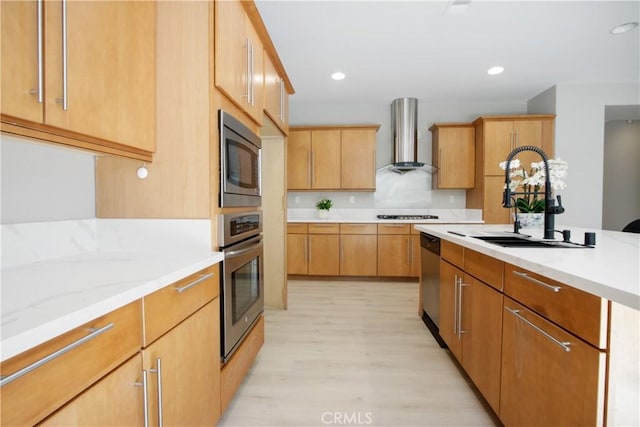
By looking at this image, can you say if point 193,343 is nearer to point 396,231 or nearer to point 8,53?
point 8,53

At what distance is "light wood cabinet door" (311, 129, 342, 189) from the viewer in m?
4.31

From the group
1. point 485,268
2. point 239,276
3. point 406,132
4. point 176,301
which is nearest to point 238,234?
point 239,276

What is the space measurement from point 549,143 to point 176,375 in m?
4.73

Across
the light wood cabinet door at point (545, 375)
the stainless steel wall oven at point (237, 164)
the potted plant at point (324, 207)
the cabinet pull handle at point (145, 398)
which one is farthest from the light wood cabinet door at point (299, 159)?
the cabinet pull handle at point (145, 398)

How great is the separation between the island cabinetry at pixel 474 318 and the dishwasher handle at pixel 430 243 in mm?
127

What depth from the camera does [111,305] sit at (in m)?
0.72

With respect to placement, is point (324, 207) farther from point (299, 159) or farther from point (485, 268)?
point (485, 268)

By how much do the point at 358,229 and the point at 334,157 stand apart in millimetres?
1076

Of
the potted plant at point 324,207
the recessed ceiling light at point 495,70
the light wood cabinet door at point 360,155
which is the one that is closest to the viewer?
the recessed ceiling light at point 495,70

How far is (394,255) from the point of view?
4.09 meters

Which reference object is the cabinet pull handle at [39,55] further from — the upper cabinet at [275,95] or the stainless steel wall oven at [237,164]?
the upper cabinet at [275,95]

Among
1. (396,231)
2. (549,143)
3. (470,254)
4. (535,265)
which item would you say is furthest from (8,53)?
(549,143)

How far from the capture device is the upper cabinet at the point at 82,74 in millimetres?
794

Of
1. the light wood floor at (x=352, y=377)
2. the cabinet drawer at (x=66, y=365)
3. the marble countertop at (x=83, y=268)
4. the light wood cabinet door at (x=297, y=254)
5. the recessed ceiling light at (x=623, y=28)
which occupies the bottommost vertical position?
the light wood floor at (x=352, y=377)
